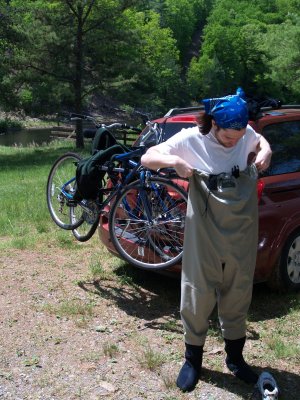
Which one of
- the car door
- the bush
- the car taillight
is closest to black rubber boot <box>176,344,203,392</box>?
the car door

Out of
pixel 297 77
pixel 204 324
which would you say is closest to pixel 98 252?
pixel 204 324

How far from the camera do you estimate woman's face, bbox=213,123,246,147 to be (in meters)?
3.27

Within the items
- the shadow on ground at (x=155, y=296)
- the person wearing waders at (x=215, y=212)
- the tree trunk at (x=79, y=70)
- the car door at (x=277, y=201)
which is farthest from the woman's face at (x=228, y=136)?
the tree trunk at (x=79, y=70)

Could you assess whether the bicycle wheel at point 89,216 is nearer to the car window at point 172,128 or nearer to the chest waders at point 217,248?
the car window at point 172,128

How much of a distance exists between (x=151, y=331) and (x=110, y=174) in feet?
4.81

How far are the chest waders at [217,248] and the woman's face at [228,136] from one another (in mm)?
216

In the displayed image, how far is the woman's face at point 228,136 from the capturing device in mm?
3270

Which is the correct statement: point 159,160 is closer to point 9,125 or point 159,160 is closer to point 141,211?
point 141,211

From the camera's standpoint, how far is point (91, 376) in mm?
3674

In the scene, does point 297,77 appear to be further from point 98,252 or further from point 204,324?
point 204,324

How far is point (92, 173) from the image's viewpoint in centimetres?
499

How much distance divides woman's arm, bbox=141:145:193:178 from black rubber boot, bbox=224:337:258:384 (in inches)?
46.6

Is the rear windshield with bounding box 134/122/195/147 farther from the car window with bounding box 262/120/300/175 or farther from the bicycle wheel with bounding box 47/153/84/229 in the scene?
the bicycle wheel with bounding box 47/153/84/229

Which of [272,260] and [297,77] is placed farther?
[297,77]
